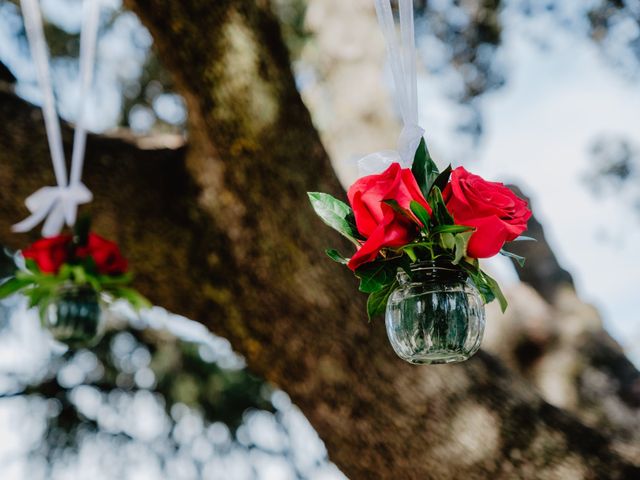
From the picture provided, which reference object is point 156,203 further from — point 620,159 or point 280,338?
point 620,159

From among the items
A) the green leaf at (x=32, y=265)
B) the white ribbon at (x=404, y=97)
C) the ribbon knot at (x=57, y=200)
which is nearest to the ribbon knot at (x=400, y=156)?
the white ribbon at (x=404, y=97)

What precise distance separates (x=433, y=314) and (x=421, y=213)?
167mm

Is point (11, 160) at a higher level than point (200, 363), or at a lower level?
higher

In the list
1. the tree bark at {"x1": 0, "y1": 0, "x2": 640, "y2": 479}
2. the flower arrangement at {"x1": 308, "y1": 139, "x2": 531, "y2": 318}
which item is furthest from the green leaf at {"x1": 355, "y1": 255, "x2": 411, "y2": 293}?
the tree bark at {"x1": 0, "y1": 0, "x2": 640, "y2": 479}

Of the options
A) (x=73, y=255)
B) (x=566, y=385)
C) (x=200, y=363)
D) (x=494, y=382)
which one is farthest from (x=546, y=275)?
(x=200, y=363)

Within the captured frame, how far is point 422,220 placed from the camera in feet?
3.76

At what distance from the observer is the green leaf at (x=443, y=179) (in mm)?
1196

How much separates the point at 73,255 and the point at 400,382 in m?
1.00

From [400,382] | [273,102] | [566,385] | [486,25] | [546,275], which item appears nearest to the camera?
[400,382]

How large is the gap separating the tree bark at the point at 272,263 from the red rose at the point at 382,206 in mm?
1036

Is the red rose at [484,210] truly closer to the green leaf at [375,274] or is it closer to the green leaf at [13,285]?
the green leaf at [375,274]

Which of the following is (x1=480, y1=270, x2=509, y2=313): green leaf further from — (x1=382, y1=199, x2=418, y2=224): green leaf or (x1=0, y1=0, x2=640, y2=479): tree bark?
(x1=0, y1=0, x2=640, y2=479): tree bark

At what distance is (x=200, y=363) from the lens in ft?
17.0

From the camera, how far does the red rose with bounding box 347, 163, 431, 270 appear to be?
112 centimetres
